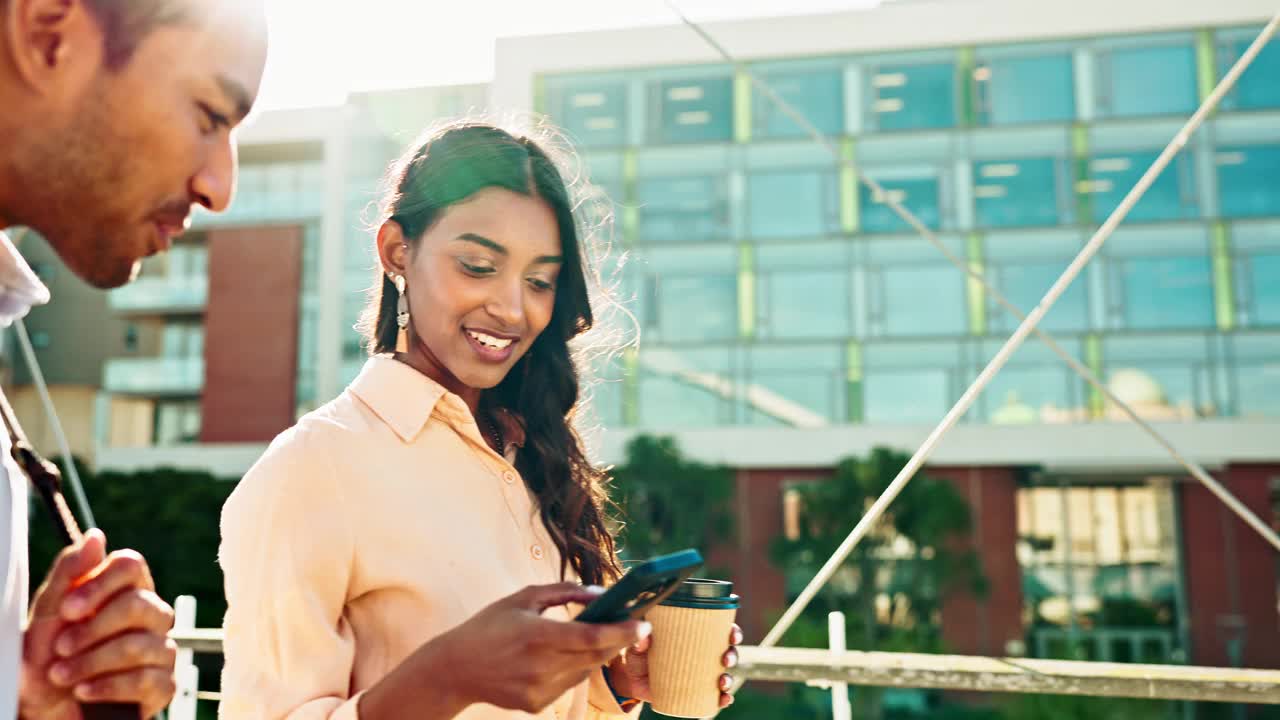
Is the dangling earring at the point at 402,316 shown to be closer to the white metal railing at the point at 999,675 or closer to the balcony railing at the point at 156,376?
the white metal railing at the point at 999,675

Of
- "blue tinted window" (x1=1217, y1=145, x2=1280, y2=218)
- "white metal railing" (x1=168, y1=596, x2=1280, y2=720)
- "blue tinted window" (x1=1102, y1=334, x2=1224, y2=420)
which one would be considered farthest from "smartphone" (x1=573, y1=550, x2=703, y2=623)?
"blue tinted window" (x1=1217, y1=145, x2=1280, y2=218)

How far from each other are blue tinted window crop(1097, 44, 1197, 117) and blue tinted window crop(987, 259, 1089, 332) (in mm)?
2428

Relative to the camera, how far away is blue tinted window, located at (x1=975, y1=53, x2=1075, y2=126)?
634 inches

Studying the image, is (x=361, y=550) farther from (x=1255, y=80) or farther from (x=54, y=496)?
(x=1255, y=80)

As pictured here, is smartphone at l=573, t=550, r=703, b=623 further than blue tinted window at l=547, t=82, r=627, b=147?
No

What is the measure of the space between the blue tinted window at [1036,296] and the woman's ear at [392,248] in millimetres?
14846

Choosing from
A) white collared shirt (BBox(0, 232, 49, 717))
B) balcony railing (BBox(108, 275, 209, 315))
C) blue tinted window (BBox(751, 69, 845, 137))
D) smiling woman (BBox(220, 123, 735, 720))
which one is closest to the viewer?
white collared shirt (BBox(0, 232, 49, 717))

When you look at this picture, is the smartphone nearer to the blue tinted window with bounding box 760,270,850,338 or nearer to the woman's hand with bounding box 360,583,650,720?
the woman's hand with bounding box 360,583,650,720

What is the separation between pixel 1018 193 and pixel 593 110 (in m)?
6.38

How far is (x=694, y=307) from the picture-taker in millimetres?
16469

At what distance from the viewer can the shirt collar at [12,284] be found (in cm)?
64

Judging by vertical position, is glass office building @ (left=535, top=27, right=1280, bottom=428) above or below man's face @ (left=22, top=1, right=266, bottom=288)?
above

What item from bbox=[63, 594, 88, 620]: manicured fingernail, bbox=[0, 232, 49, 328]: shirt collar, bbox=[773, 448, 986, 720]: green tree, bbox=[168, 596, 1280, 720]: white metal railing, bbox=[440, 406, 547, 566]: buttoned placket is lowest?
bbox=[773, 448, 986, 720]: green tree

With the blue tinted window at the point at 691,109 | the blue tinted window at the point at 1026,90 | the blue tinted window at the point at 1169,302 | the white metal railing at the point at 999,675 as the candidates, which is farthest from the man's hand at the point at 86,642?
the blue tinted window at the point at 1026,90
